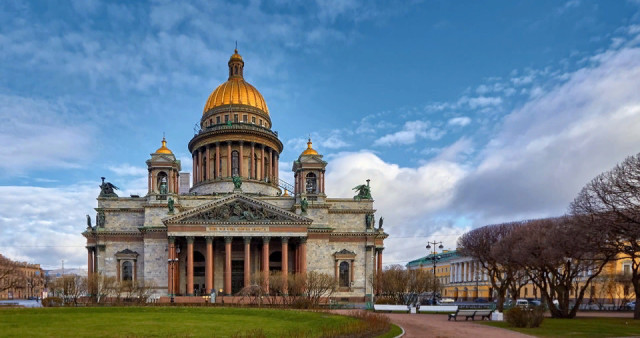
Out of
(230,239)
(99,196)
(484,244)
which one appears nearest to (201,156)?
(99,196)

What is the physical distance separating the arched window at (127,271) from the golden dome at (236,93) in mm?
27490

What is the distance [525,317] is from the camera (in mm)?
28219

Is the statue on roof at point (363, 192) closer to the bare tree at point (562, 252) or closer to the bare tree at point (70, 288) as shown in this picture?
the bare tree at point (562, 252)

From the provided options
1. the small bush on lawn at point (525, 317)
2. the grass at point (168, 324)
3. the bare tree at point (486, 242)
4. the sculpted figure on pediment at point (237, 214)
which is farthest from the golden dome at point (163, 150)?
the small bush on lawn at point (525, 317)

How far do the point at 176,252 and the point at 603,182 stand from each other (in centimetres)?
4597

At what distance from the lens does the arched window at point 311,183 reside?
2721 inches

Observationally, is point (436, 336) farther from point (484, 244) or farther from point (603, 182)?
point (484, 244)

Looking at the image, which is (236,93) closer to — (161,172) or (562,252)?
(161,172)

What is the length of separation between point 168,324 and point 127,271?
39632 mm

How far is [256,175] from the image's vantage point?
76188mm

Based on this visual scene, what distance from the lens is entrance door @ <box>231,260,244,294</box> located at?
65500mm

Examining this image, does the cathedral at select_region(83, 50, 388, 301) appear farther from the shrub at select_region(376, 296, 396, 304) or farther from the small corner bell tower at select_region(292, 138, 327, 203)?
the shrub at select_region(376, 296, 396, 304)

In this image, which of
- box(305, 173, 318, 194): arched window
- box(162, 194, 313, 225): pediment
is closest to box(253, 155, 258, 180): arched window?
box(305, 173, 318, 194): arched window

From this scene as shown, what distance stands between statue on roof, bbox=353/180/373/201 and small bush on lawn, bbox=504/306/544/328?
4090 centimetres
